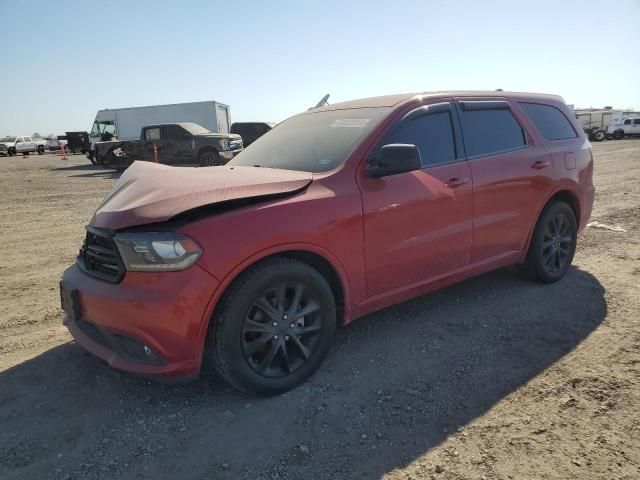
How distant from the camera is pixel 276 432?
2568mm

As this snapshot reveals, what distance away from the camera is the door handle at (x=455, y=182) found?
3.56m

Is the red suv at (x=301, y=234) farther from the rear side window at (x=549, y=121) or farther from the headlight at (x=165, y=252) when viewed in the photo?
the rear side window at (x=549, y=121)

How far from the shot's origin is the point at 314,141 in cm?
359

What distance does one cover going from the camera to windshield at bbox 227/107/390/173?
330cm

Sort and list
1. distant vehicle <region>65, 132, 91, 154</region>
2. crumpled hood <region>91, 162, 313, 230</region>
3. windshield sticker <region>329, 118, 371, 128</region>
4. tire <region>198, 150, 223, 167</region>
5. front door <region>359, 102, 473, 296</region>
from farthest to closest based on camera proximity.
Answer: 1. distant vehicle <region>65, 132, 91, 154</region>
2. tire <region>198, 150, 223, 167</region>
3. windshield sticker <region>329, 118, 371, 128</region>
4. front door <region>359, 102, 473, 296</region>
5. crumpled hood <region>91, 162, 313, 230</region>

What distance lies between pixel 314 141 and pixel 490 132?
1.58 meters

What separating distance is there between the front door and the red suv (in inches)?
0.4

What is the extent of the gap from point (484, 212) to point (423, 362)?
1354 mm

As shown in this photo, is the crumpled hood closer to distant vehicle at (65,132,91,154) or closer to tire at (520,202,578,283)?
tire at (520,202,578,283)

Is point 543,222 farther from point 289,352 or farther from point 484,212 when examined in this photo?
point 289,352

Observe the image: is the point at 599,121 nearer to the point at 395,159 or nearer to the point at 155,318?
the point at 395,159

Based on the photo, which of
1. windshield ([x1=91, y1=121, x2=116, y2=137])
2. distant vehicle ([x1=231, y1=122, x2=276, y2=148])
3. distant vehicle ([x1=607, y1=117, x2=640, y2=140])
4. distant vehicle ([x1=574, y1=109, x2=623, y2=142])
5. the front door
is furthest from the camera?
distant vehicle ([x1=574, y1=109, x2=623, y2=142])

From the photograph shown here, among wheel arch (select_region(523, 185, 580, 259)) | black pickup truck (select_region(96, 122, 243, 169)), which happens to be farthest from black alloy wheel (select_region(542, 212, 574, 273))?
black pickup truck (select_region(96, 122, 243, 169))

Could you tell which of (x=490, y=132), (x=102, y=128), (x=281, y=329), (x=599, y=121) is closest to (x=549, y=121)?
(x=490, y=132)
